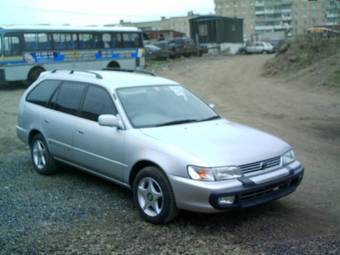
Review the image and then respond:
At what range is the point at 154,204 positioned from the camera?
5441 mm

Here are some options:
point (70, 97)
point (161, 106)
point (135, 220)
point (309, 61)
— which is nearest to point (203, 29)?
point (309, 61)

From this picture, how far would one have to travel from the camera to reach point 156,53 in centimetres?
4031

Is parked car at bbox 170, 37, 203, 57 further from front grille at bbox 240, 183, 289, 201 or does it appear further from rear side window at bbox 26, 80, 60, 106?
front grille at bbox 240, 183, 289, 201

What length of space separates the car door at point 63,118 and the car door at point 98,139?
0.55 ft

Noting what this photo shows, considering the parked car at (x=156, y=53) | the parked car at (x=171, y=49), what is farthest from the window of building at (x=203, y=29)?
the parked car at (x=156, y=53)

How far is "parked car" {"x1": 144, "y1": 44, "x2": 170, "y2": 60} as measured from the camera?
1566 inches

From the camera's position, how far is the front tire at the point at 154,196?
205 inches

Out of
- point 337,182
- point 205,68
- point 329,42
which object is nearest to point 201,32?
point 205,68

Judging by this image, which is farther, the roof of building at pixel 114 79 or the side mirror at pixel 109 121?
the roof of building at pixel 114 79

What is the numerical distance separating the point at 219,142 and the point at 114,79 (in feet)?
6.65

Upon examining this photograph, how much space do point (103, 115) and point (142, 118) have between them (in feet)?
1.54

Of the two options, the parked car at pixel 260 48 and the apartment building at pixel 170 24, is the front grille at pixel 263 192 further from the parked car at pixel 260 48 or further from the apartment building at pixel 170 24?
the apartment building at pixel 170 24

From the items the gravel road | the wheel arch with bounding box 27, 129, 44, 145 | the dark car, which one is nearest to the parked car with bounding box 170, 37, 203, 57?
the dark car

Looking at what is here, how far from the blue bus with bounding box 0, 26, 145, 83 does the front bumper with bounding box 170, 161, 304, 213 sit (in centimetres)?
1964
